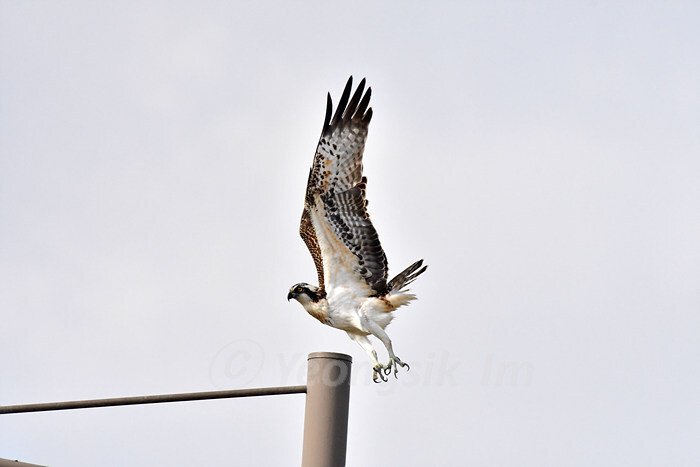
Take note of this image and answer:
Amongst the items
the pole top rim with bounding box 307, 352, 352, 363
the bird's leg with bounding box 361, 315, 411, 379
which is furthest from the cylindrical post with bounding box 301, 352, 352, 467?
the bird's leg with bounding box 361, 315, 411, 379

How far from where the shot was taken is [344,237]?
32.2 ft

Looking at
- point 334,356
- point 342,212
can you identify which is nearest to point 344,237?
point 342,212

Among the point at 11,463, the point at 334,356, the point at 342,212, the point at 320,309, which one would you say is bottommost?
the point at 11,463

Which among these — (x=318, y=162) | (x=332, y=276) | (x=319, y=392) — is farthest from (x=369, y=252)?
(x=319, y=392)

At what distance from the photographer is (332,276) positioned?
32.4ft

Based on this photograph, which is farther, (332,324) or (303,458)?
(332,324)

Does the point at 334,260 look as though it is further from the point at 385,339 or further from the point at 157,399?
the point at 157,399

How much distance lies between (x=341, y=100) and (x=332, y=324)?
2.28m

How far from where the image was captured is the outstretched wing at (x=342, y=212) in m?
9.81

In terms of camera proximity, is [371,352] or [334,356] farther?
[371,352]

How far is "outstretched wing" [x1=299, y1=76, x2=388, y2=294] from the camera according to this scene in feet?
32.2

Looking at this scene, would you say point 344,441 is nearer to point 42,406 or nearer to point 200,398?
point 200,398

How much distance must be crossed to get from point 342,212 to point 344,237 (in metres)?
0.25

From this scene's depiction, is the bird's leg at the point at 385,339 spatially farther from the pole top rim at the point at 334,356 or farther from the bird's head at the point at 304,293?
the pole top rim at the point at 334,356
